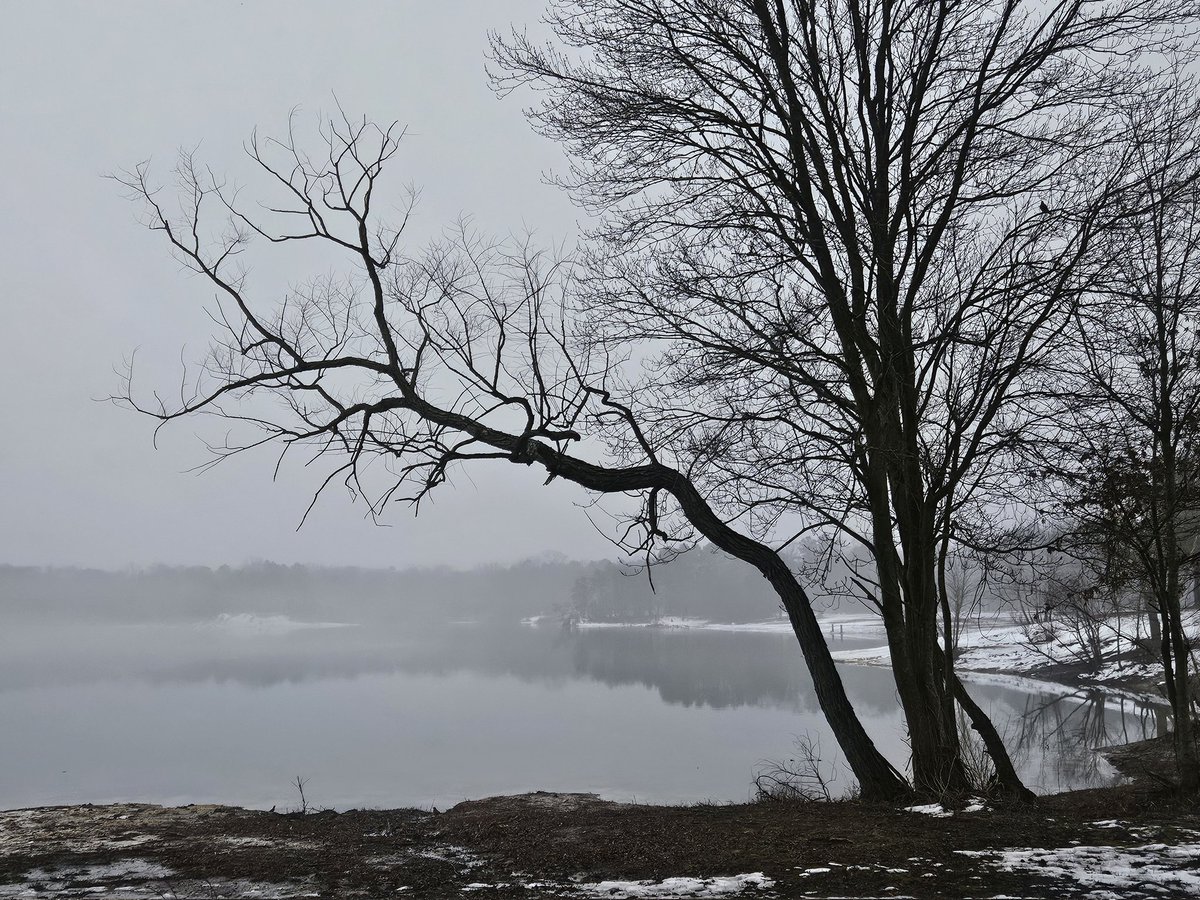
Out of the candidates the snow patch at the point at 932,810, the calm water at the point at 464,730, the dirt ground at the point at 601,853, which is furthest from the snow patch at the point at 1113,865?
the calm water at the point at 464,730

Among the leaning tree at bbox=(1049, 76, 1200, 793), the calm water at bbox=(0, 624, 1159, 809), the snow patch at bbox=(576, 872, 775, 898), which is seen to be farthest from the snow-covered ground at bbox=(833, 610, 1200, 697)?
the snow patch at bbox=(576, 872, 775, 898)

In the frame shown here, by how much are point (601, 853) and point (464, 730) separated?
Answer: 108ft

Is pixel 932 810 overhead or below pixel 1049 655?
below

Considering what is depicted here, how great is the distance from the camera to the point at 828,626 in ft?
357

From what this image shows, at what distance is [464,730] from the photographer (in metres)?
36.4

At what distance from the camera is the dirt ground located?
4.54m

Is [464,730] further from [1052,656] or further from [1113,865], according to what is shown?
[1113,865]

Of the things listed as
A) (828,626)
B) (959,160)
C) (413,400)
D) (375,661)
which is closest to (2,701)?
(375,661)

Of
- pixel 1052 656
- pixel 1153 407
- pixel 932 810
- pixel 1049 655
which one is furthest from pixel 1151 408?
pixel 1052 656

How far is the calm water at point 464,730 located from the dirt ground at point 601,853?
514 centimetres

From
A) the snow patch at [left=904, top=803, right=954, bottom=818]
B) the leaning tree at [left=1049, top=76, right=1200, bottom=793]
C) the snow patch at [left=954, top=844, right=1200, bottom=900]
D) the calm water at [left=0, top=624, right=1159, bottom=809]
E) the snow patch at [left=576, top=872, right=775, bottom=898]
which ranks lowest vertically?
the calm water at [left=0, top=624, right=1159, bottom=809]

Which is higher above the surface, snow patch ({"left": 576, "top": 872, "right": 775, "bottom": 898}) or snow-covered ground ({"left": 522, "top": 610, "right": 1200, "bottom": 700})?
snow patch ({"left": 576, "top": 872, "right": 775, "bottom": 898})

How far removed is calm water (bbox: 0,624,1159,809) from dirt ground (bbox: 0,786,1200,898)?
514cm

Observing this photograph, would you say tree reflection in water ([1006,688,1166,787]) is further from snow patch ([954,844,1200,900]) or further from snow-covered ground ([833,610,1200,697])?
snow patch ([954,844,1200,900])
